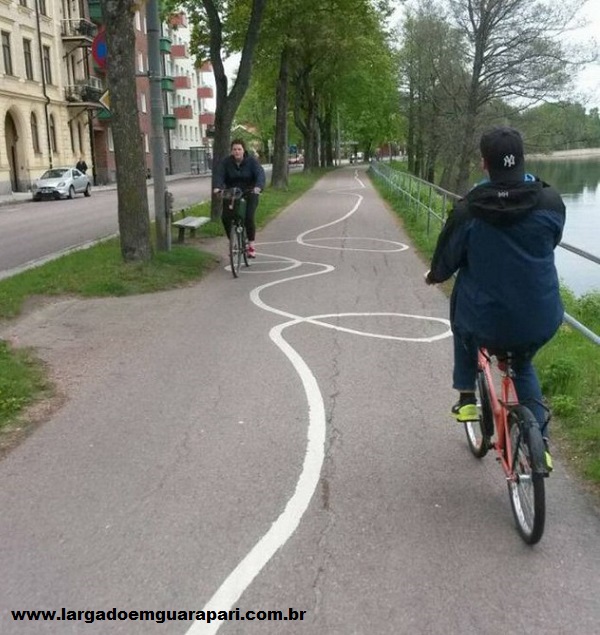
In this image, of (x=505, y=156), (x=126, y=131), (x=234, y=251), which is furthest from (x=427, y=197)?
(x=505, y=156)

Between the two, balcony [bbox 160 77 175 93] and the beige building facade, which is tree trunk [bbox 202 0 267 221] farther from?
the beige building facade

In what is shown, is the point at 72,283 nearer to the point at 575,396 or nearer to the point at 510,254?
the point at 575,396

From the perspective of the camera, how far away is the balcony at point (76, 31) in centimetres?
4638

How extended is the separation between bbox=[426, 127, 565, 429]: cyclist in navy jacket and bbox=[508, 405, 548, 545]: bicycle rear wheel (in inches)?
6.6

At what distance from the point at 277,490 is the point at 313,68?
1672 inches

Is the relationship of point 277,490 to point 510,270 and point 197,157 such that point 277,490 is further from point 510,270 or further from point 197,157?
point 197,157

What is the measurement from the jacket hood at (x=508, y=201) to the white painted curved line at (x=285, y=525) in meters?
1.77

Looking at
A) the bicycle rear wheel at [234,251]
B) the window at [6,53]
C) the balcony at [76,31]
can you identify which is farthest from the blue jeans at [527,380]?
the balcony at [76,31]

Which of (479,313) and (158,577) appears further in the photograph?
(479,313)

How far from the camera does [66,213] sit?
25.9 m

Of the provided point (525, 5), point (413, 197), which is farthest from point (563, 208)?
point (525, 5)

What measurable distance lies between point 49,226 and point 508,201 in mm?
19395

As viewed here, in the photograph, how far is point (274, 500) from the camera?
13.6ft

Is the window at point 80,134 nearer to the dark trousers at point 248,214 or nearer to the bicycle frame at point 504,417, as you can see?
the dark trousers at point 248,214
